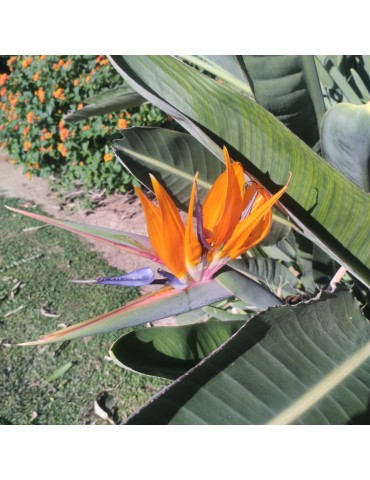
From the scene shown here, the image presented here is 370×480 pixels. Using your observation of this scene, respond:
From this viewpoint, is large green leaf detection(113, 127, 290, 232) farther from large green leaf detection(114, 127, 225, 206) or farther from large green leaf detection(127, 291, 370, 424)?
large green leaf detection(127, 291, 370, 424)

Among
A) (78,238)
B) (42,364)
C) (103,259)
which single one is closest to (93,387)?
(42,364)

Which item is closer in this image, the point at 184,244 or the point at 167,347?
the point at 184,244

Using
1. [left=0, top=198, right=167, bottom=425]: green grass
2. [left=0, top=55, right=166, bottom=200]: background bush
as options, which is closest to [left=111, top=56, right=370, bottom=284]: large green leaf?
[left=0, top=198, right=167, bottom=425]: green grass

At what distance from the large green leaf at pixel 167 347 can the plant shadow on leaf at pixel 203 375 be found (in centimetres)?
18

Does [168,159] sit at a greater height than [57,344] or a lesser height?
greater

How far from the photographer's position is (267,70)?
775 millimetres

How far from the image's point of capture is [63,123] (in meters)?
2.58

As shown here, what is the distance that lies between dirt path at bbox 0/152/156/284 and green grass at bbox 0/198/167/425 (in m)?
0.09

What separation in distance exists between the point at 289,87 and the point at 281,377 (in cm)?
46

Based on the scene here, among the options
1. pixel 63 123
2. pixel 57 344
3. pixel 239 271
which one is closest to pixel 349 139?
pixel 239 271

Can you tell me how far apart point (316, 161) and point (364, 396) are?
276mm

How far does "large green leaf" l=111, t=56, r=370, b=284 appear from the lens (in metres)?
0.62

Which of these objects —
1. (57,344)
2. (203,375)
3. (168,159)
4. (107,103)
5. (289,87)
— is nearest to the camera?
(203,375)

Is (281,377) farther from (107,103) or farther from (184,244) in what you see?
(107,103)
